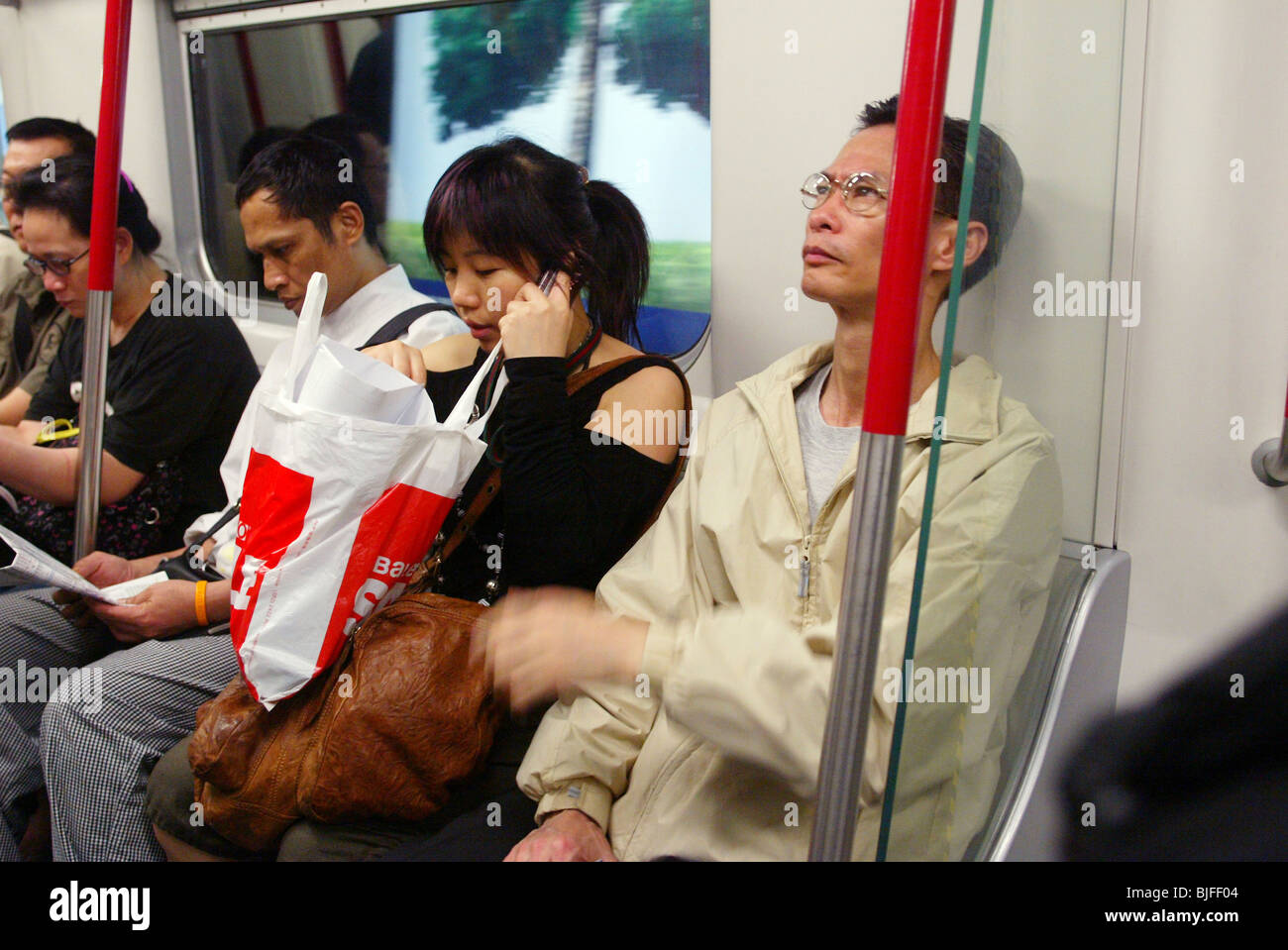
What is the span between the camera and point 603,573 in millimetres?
1671

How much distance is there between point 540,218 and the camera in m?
1.77

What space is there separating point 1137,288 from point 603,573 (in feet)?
3.03

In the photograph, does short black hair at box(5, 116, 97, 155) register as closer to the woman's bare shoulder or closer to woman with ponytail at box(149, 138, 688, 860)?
the woman's bare shoulder

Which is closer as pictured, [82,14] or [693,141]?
[693,141]

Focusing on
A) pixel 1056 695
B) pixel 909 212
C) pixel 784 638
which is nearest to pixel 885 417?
pixel 909 212

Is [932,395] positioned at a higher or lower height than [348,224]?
lower

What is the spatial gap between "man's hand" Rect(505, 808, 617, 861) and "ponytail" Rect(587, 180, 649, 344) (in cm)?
88

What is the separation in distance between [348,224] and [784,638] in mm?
1674

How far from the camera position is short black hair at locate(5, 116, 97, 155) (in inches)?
110

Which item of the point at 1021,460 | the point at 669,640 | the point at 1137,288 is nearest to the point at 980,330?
the point at 1021,460

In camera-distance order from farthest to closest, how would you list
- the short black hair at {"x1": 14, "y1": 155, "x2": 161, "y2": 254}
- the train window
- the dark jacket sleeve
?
1. the short black hair at {"x1": 14, "y1": 155, "x2": 161, "y2": 254}
2. the train window
3. the dark jacket sleeve

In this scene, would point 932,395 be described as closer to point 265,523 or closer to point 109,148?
point 265,523

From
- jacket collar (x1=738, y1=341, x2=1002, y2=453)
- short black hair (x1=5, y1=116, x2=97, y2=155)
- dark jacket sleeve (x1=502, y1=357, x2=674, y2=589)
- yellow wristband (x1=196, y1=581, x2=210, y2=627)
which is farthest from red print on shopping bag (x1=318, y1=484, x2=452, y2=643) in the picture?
short black hair (x1=5, y1=116, x2=97, y2=155)
